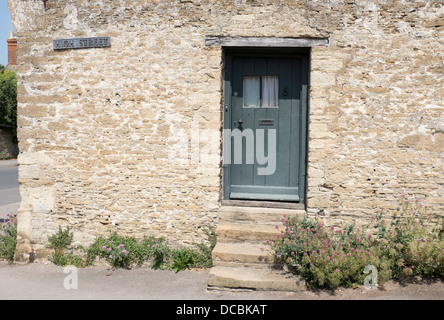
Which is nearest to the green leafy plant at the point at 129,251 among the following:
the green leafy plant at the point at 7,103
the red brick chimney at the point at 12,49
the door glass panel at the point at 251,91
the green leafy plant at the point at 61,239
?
the green leafy plant at the point at 61,239

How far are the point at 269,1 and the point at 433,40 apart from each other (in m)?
2.14

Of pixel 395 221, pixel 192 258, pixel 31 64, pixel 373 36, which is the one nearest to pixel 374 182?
pixel 395 221

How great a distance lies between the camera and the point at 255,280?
4020mm

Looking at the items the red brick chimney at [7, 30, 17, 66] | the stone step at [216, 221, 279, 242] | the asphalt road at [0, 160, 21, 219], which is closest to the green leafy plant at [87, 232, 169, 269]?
the stone step at [216, 221, 279, 242]

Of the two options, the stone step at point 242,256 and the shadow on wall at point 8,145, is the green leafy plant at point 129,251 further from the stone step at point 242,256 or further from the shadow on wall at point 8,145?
the shadow on wall at point 8,145

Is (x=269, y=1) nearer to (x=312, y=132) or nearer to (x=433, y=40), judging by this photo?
(x=312, y=132)

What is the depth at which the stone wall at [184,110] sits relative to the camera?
4578 millimetres

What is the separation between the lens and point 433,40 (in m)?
4.51

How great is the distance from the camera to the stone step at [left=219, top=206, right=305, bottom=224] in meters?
4.79

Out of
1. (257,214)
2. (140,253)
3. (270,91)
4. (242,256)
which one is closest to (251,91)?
(270,91)

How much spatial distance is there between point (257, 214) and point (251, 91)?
1.76 metres

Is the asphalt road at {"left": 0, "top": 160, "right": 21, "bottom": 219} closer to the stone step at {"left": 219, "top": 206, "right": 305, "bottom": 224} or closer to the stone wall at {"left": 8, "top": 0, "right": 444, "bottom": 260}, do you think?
the stone wall at {"left": 8, "top": 0, "right": 444, "bottom": 260}

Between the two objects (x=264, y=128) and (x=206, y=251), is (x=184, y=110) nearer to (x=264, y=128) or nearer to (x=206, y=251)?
(x=264, y=128)

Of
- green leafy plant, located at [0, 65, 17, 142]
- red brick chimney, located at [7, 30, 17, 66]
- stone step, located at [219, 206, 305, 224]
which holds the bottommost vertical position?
stone step, located at [219, 206, 305, 224]
